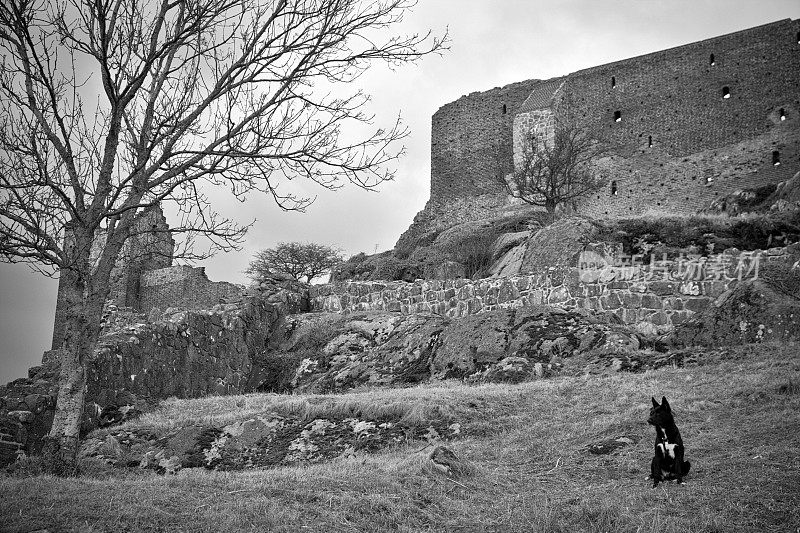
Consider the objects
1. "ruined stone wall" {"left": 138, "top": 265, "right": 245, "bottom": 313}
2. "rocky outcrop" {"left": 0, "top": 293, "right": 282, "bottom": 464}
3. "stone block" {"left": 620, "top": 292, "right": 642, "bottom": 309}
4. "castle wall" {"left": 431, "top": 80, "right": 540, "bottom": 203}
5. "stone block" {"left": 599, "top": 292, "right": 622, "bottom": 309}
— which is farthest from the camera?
"castle wall" {"left": 431, "top": 80, "right": 540, "bottom": 203}

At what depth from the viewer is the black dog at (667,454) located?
20.7 ft

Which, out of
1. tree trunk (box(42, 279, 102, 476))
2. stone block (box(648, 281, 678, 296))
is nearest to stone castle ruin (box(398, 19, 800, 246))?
stone block (box(648, 281, 678, 296))

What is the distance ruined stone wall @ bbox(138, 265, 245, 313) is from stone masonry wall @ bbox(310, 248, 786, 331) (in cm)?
1616

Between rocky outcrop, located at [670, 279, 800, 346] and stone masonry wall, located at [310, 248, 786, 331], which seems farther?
stone masonry wall, located at [310, 248, 786, 331]

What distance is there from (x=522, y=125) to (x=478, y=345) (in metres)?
23.7

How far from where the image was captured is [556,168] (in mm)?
26391

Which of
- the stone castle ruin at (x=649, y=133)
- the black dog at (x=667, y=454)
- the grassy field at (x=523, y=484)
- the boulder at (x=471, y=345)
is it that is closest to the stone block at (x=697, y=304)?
the boulder at (x=471, y=345)

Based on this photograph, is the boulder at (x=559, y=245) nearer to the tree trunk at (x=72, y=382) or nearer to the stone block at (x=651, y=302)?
the stone block at (x=651, y=302)

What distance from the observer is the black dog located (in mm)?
6312

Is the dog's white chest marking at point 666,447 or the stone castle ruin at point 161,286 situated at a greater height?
the stone castle ruin at point 161,286

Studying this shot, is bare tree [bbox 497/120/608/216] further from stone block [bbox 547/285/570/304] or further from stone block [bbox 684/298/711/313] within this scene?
stone block [bbox 684/298/711/313]

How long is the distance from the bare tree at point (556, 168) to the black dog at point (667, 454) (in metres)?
19.9

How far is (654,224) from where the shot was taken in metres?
16.5

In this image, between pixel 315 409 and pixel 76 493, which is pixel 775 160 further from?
pixel 76 493
